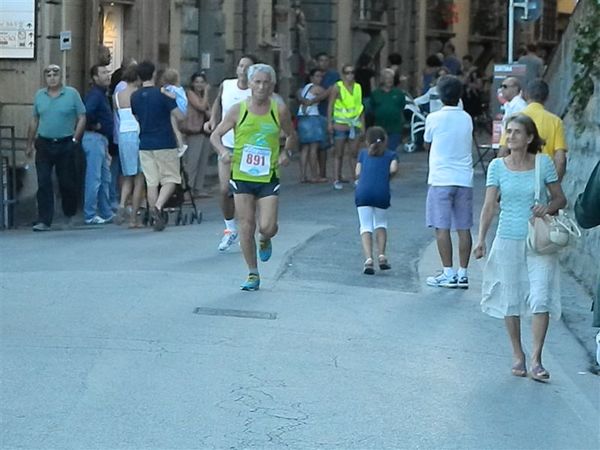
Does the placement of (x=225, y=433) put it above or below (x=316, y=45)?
below

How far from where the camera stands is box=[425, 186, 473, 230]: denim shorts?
42.2 feet

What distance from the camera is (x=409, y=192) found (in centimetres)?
2206

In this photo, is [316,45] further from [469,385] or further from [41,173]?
[469,385]

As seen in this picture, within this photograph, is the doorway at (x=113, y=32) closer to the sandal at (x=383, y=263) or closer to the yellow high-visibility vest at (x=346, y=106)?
the yellow high-visibility vest at (x=346, y=106)

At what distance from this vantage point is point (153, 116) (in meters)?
16.3

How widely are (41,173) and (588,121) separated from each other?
260 inches

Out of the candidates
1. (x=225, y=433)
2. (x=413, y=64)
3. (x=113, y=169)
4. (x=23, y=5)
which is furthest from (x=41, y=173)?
(x=413, y=64)

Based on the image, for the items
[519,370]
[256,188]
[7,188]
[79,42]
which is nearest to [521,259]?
[519,370]

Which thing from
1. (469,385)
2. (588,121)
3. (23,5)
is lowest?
(469,385)

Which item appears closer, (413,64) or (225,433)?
(225,433)

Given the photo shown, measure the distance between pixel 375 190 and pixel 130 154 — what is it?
4.87 m

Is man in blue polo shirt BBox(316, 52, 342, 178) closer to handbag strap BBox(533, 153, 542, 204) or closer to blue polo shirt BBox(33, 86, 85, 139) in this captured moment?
blue polo shirt BBox(33, 86, 85, 139)

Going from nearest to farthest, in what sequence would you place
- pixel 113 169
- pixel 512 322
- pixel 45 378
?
1. pixel 45 378
2. pixel 512 322
3. pixel 113 169

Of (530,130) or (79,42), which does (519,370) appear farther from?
(79,42)
